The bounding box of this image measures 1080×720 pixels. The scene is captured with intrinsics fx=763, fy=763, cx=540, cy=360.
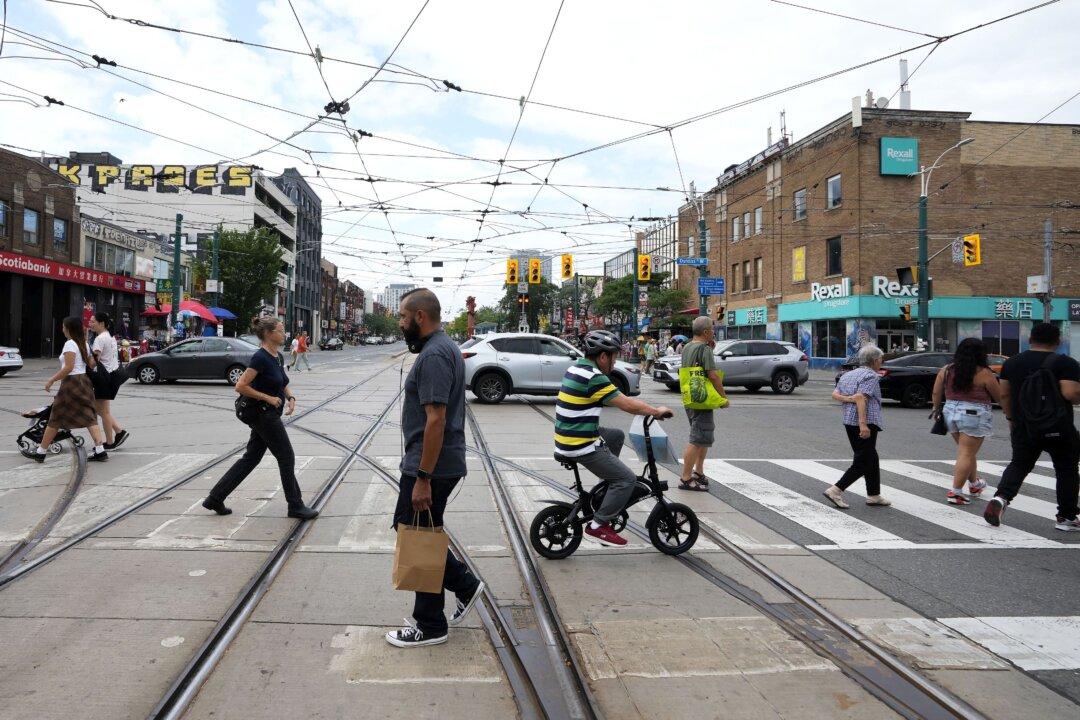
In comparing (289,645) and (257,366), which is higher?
(257,366)

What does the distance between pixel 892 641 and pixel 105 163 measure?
74303 mm

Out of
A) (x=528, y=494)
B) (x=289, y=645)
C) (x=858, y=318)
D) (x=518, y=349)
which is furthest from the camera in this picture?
(x=858, y=318)

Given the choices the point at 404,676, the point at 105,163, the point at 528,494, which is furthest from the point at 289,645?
the point at 105,163

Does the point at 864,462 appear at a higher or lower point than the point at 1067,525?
higher

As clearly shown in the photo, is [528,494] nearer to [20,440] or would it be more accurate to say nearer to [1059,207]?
[20,440]

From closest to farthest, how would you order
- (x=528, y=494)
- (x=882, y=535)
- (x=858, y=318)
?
(x=882, y=535) < (x=528, y=494) < (x=858, y=318)

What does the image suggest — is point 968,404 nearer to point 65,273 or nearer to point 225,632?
point 225,632

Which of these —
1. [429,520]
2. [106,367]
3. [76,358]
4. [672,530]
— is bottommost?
[672,530]

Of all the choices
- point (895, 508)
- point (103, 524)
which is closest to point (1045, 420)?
point (895, 508)

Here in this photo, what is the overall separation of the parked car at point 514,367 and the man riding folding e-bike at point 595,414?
11.8m

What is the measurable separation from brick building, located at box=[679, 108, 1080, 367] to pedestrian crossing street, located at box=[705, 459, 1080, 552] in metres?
25.5

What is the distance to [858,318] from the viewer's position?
114ft

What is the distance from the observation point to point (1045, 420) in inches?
248

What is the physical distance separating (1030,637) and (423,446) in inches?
134
